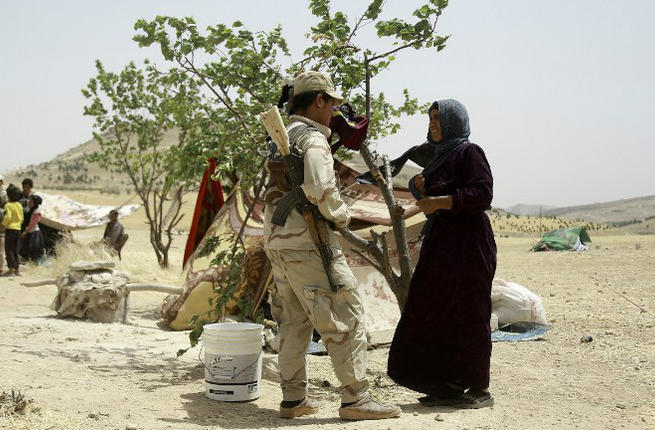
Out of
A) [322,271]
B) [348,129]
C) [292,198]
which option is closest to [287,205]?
[292,198]

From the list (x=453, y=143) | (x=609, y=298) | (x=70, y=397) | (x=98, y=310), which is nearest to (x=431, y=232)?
(x=453, y=143)

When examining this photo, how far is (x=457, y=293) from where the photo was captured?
13.5ft

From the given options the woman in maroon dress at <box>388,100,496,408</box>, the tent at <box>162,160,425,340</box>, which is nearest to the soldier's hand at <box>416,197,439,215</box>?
the woman in maroon dress at <box>388,100,496,408</box>

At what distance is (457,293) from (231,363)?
1405 millimetres

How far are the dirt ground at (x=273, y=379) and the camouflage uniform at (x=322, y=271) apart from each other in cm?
33

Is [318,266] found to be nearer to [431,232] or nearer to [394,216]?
[431,232]

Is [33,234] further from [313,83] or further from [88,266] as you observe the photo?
[313,83]

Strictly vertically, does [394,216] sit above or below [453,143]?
below

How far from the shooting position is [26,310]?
26.5ft

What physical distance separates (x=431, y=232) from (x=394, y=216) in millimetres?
699

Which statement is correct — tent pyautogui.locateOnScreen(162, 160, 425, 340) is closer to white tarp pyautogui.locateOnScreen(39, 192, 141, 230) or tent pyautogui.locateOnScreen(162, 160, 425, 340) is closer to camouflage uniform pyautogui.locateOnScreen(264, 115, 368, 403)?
camouflage uniform pyautogui.locateOnScreen(264, 115, 368, 403)

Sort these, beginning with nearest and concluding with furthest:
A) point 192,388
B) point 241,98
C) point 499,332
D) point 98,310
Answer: point 192,388 → point 241,98 → point 499,332 → point 98,310

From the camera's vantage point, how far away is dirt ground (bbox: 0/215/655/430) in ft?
13.0

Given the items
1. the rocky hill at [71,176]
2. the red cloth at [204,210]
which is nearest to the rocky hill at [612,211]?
the rocky hill at [71,176]
